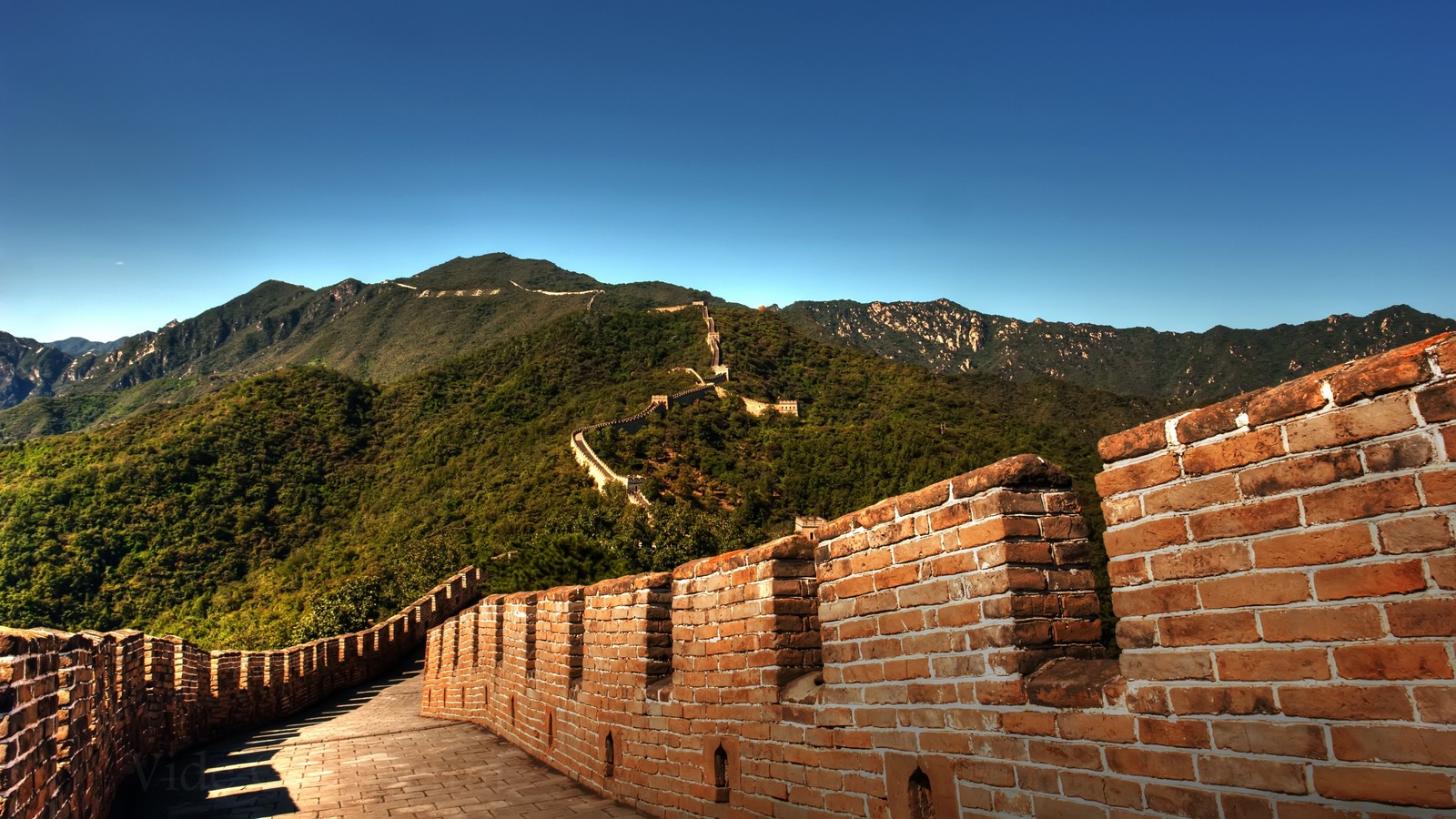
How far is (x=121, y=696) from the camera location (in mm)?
7422

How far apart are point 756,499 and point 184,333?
148 meters

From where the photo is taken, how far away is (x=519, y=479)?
54.9 m

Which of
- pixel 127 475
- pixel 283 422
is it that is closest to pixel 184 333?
pixel 283 422

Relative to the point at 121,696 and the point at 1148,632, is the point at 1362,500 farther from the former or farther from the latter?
the point at 121,696

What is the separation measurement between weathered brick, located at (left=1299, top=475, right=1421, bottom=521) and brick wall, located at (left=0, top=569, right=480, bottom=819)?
13.7ft

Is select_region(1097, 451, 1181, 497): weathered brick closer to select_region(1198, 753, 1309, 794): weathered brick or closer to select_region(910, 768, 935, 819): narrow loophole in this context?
select_region(1198, 753, 1309, 794): weathered brick

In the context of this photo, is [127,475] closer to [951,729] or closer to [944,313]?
[951,729]

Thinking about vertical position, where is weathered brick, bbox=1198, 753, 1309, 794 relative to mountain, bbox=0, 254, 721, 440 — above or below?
below

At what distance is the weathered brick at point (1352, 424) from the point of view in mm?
1861

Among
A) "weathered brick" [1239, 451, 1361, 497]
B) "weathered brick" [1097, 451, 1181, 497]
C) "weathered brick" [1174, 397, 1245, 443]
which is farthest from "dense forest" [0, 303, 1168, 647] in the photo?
"weathered brick" [1239, 451, 1361, 497]

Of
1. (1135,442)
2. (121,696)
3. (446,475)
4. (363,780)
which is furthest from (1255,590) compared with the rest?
(446,475)

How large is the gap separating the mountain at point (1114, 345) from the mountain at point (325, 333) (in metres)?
35.1

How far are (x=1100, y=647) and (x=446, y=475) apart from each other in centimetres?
6070

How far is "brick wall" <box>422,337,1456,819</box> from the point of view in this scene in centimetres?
182
